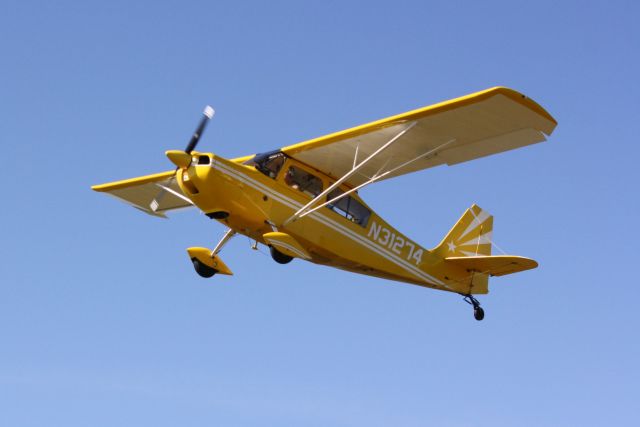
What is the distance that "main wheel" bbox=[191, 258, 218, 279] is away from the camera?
19.5m

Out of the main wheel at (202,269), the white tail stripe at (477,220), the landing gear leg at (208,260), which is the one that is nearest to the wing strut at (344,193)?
the landing gear leg at (208,260)

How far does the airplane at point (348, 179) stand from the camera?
17.8 metres

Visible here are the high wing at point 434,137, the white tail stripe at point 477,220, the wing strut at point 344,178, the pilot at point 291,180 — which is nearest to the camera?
the high wing at point 434,137

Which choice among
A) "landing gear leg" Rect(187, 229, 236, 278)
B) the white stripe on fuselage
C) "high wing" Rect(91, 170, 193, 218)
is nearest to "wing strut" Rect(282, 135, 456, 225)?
the white stripe on fuselage

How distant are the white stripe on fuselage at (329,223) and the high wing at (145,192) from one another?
164 inches

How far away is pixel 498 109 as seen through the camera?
1745 centimetres

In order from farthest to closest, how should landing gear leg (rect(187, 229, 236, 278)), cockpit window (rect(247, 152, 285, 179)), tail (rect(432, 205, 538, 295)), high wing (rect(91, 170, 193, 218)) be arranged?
high wing (rect(91, 170, 193, 218)), tail (rect(432, 205, 538, 295)), landing gear leg (rect(187, 229, 236, 278)), cockpit window (rect(247, 152, 285, 179))

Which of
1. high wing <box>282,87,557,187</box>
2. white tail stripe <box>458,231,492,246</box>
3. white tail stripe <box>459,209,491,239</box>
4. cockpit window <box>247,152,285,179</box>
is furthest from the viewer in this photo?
white tail stripe <box>459,209,491,239</box>

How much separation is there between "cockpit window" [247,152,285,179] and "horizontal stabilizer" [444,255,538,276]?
14.6 ft

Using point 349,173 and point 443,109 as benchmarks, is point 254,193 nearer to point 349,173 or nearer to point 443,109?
point 349,173

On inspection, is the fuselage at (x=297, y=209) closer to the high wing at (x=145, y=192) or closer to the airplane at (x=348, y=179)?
the airplane at (x=348, y=179)

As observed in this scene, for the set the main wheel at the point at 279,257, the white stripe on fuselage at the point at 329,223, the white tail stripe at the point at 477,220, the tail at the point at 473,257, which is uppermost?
the white tail stripe at the point at 477,220

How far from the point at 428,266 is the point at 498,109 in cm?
453

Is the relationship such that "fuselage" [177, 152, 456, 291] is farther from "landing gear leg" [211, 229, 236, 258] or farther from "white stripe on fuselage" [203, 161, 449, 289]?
"landing gear leg" [211, 229, 236, 258]
